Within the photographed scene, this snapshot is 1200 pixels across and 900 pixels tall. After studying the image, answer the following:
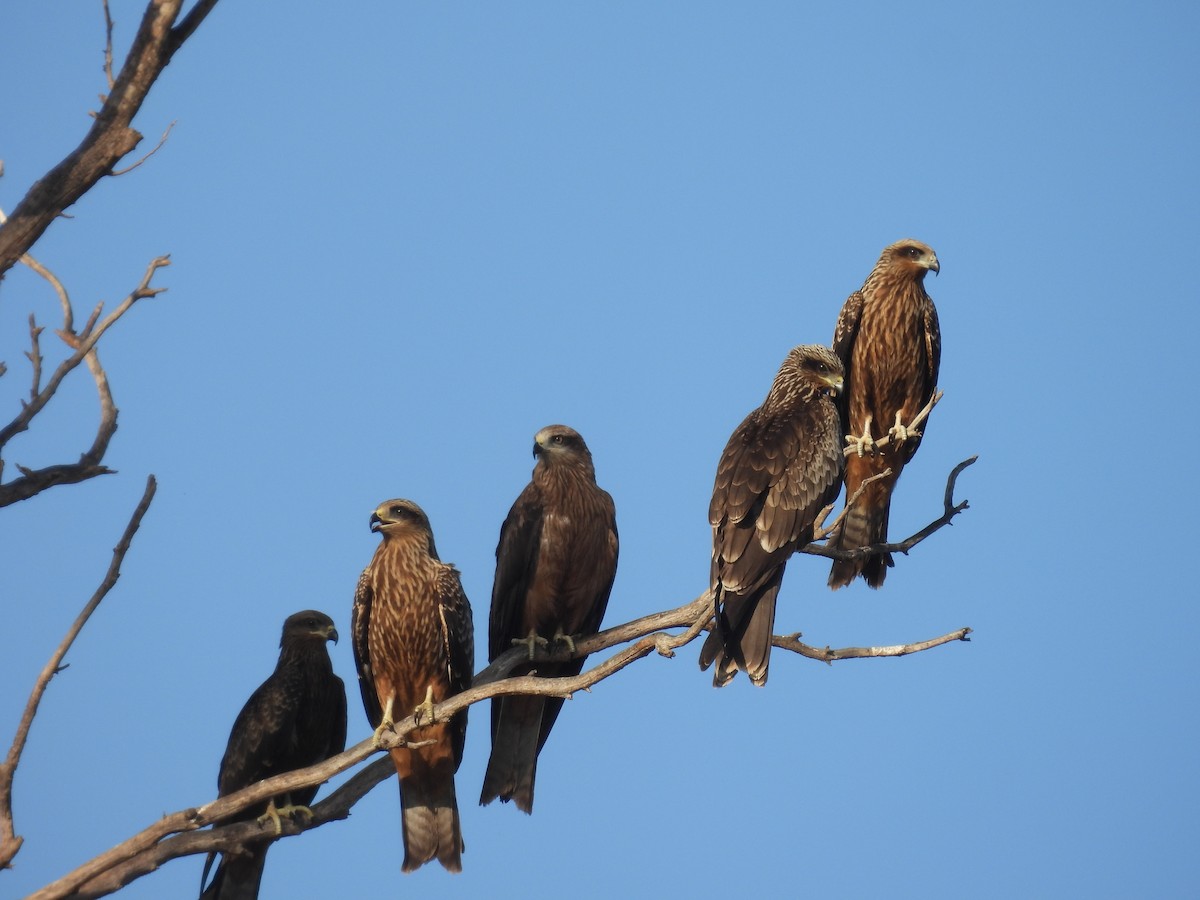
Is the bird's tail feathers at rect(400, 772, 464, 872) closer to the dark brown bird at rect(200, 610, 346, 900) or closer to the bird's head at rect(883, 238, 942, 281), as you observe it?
the dark brown bird at rect(200, 610, 346, 900)

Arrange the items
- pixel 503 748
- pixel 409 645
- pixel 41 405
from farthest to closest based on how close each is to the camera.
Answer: pixel 503 748
pixel 409 645
pixel 41 405

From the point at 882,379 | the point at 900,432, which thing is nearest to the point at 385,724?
the point at 900,432

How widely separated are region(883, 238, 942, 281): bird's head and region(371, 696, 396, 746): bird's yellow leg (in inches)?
177

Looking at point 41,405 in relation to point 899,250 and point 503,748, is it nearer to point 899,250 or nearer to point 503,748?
point 503,748

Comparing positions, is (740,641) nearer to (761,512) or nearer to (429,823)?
(761,512)

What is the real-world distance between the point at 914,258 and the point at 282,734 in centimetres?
521

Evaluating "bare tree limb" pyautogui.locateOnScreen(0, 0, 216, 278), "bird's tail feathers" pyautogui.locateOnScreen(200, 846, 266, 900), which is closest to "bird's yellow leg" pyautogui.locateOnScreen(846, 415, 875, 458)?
"bird's tail feathers" pyautogui.locateOnScreen(200, 846, 266, 900)

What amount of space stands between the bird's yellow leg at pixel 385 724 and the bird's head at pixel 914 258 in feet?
14.7

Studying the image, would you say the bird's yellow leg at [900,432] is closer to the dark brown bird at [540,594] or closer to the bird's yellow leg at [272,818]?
the dark brown bird at [540,594]

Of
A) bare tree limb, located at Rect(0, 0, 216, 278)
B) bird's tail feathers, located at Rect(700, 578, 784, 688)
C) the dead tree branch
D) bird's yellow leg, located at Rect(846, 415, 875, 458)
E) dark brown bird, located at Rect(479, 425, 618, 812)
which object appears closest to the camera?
bare tree limb, located at Rect(0, 0, 216, 278)

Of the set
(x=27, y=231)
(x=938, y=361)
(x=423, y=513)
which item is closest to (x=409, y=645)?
(x=423, y=513)

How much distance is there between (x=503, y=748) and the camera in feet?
30.2

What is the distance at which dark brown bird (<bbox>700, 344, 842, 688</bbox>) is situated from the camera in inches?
321

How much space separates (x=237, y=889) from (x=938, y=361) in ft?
18.5
